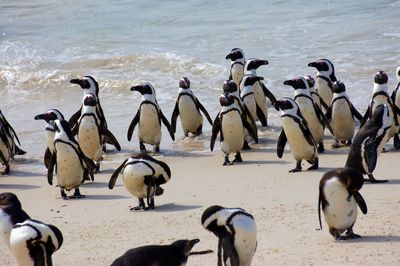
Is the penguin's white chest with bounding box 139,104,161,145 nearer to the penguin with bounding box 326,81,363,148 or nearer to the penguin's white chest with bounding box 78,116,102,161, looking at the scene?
the penguin's white chest with bounding box 78,116,102,161

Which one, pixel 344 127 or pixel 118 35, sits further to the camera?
pixel 118 35

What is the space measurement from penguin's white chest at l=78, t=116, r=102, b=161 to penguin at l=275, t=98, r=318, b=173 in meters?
2.21

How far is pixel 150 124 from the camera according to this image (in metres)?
12.7

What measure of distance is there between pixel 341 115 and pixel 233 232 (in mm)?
5587

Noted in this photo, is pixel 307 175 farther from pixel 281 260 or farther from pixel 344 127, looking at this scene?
pixel 281 260

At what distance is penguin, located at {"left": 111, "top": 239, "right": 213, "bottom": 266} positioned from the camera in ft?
20.6

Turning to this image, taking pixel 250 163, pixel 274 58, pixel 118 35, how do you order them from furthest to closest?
pixel 118 35, pixel 274 58, pixel 250 163

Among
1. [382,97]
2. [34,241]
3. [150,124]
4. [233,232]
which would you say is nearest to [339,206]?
[233,232]

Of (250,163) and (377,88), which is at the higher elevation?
(377,88)

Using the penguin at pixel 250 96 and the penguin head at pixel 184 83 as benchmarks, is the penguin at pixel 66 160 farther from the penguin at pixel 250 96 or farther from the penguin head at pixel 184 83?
the penguin at pixel 250 96

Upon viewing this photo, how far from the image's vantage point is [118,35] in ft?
75.6

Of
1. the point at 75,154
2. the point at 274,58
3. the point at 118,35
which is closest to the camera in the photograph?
the point at 75,154

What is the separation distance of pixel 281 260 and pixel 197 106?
6.36 metres

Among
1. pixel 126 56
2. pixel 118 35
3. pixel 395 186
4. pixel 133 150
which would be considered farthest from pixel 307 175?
pixel 118 35
